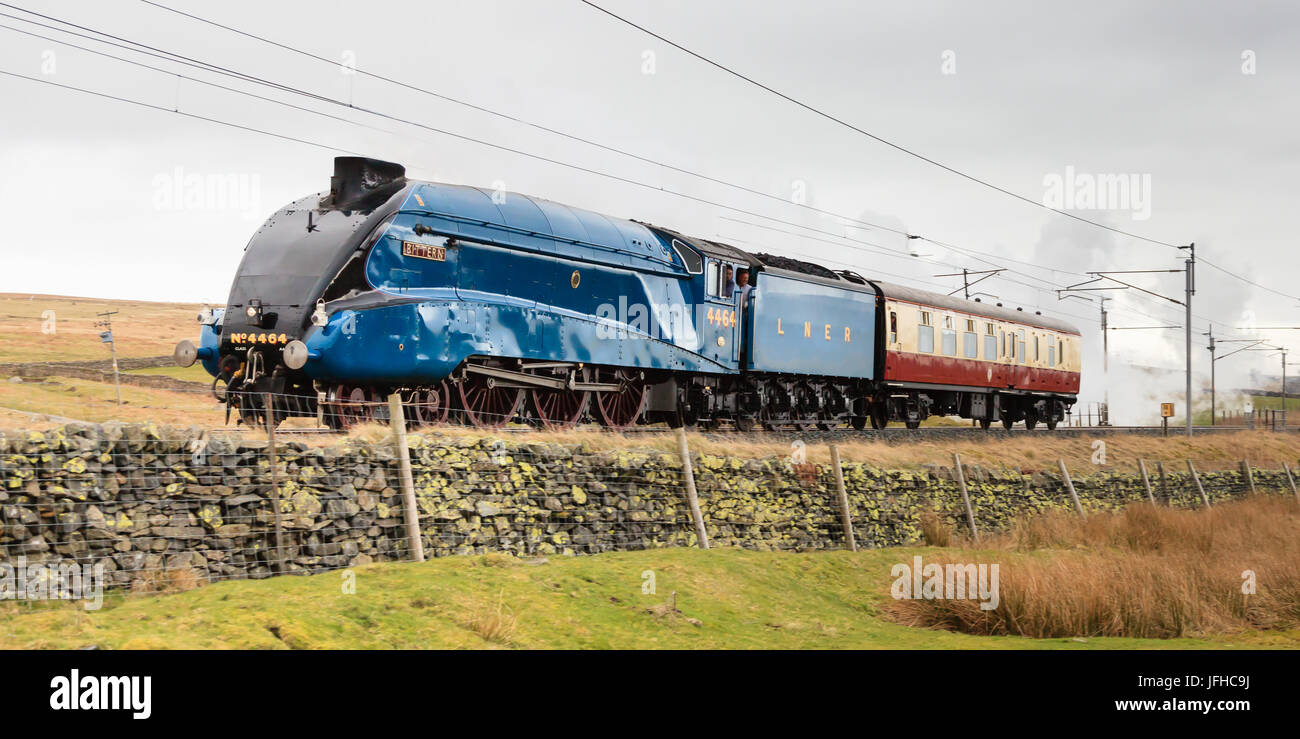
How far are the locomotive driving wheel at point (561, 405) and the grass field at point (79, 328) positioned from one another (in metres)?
29.7

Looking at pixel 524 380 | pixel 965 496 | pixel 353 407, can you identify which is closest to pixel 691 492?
pixel 524 380

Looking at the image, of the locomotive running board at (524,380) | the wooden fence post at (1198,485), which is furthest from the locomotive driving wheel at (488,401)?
the wooden fence post at (1198,485)

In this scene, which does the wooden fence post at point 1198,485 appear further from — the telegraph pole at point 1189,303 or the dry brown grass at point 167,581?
the dry brown grass at point 167,581

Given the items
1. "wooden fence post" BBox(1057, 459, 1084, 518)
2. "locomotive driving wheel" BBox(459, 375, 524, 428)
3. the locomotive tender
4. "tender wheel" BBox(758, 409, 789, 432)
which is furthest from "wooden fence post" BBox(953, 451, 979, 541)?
"locomotive driving wheel" BBox(459, 375, 524, 428)

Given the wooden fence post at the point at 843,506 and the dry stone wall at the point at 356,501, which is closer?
the dry stone wall at the point at 356,501

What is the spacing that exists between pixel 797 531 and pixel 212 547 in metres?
9.70

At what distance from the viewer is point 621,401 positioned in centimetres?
2119

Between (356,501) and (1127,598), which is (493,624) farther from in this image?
(1127,598)

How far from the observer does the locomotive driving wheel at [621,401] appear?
20188 mm

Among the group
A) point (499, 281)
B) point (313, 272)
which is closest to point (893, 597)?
point (499, 281)

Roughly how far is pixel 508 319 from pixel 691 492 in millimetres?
4730

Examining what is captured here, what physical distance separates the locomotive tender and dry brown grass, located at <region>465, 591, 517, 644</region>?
9.04ft

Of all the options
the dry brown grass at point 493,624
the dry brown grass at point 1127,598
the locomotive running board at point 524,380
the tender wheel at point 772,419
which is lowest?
the dry brown grass at point 1127,598
